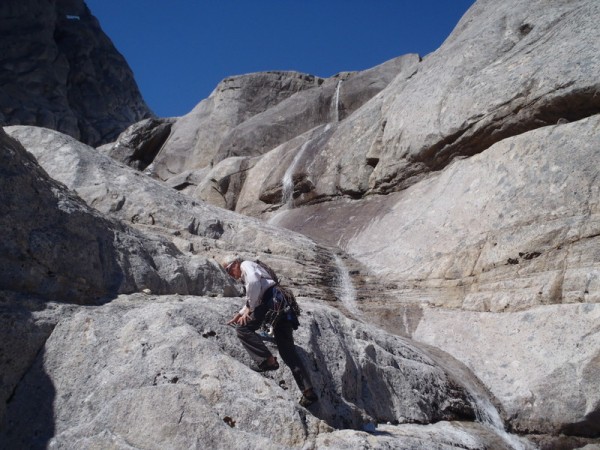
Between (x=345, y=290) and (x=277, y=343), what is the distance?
668cm

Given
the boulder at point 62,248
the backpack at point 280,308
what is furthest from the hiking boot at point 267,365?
the boulder at point 62,248

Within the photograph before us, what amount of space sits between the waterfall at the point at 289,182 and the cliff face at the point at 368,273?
74 millimetres

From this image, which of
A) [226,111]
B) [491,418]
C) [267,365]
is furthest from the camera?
[226,111]

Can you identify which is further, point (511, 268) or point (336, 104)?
point (336, 104)

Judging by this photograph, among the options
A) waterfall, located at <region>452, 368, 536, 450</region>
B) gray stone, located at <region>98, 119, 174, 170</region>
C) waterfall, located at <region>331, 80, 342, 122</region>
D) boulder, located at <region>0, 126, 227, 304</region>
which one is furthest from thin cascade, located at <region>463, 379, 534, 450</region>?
gray stone, located at <region>98, 119, 174, 170</region>

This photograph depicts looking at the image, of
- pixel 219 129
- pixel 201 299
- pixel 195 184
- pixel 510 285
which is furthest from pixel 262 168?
pixel 201 299

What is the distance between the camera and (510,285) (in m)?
11.9

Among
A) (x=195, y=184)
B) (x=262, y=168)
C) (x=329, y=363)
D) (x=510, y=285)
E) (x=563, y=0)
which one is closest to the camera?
(x=329, y=363)

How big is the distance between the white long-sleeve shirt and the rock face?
4017 centimetres

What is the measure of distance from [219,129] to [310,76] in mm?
5334

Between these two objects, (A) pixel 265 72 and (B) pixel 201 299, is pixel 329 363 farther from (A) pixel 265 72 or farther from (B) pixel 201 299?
(A) pixel 265 72

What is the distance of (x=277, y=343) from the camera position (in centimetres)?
739

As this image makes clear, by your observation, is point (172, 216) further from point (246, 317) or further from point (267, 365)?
point (267, 365)

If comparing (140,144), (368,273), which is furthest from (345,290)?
(140,144)
